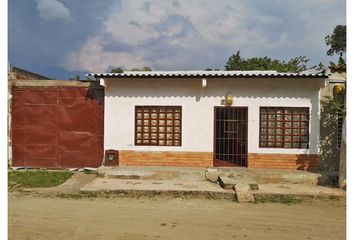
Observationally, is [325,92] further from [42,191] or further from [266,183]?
[42,191]

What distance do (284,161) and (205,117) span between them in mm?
2807

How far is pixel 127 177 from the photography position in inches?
336

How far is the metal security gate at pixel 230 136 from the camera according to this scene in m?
9.66

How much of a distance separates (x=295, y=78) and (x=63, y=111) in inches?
295

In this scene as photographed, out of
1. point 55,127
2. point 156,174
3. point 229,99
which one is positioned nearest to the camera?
point 156,174

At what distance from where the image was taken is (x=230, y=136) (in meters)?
10.2

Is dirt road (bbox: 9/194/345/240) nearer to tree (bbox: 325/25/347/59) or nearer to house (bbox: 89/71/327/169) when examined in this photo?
house (bbox: 89/71/327/169)

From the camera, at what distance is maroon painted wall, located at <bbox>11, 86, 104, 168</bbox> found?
391 inches

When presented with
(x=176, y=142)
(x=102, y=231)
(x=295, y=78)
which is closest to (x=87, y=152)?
(x=176, y=142)

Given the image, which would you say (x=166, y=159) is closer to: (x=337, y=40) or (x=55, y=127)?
(x=55, y=127)

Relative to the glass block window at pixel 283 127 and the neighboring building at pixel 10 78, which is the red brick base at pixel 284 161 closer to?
the glass block window at pixel 283 127

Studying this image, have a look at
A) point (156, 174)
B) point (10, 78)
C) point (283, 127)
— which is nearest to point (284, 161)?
point (283, 127)

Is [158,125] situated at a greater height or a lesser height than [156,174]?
greater

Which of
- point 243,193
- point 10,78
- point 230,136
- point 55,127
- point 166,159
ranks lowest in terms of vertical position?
point 243,193
